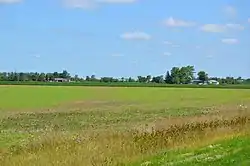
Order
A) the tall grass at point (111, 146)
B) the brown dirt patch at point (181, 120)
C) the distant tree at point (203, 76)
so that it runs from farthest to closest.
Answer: the distant tree at point (203, 76), the brown dirt patch at point (181, 120), the tall grass at point (111, 146)

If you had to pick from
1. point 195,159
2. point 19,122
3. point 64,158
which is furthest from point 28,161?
point 19,122

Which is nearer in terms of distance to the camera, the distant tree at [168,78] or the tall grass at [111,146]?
the tall grass at [111,146]

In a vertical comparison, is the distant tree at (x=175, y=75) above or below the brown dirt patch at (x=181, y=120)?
above

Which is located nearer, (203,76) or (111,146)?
(111,146)

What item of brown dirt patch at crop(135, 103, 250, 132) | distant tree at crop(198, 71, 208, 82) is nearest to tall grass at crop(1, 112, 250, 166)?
brown dirt patch at crop(135, 103, 250, 132)

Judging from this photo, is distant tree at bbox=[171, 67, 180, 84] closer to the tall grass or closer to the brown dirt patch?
the brown dirt patch

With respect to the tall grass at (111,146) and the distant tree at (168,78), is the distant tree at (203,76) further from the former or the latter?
the tall grass at (111,146)

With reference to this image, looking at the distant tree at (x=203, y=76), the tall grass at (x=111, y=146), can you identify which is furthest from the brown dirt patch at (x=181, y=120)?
the distant tree at (x=203, y=76)

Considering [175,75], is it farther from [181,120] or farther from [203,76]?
[181,120]

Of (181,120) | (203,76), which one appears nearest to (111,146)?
(181,120)

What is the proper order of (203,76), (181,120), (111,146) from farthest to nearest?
(203,76) < (181,120) < (111,146)

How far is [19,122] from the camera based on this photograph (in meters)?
36.0

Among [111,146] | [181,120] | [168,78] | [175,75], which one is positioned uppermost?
[175,75]

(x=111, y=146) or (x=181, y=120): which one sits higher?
(x=181, y=120)
